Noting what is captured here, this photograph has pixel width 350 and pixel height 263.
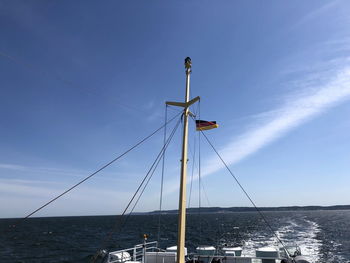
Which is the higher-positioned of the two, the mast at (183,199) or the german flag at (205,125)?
the german flag at (205,125)

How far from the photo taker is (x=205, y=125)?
60.0 ft

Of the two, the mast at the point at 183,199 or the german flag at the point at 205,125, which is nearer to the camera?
the mast at the point at 183,199

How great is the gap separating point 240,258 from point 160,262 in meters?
6.32

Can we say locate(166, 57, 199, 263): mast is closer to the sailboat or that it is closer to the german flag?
the sailboat

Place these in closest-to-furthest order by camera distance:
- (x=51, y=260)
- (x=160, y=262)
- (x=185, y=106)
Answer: (x=185, y=106)
(x=160, y=262)
(x=51, y=260)

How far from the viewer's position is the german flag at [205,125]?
1800 cm

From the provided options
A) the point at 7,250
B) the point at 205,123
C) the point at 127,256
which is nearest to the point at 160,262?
the point at 127,256

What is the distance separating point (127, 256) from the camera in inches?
915

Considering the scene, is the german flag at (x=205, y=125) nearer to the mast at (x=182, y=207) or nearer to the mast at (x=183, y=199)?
the mast at (x=183, y=199)

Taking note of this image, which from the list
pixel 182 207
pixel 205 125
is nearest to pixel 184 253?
pixel 182 207

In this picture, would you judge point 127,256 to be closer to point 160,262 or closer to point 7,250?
point 160,262

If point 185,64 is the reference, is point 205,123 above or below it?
below

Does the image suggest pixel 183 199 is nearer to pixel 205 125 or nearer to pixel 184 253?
pixel 184 253

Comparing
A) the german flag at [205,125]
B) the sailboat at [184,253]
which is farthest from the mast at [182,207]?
the german flag at [205,125]
